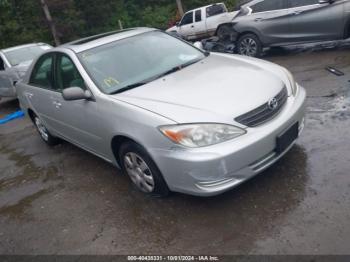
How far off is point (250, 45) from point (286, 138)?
6.46 metres

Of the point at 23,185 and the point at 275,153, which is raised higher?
the point at 275,153

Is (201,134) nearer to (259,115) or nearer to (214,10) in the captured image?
(259,115)

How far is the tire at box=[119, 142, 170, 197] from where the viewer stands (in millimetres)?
3510

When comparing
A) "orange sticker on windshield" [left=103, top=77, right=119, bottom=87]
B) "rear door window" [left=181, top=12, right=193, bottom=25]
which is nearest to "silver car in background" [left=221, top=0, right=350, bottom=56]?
"orange sticker on windshield" [left=103, top=77, right=119, bottom=87]

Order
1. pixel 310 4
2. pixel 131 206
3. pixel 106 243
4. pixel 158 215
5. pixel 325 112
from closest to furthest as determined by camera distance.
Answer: pixel 106 243 < pixel 158 215 < pixel 131 206 < pixel 325 112 < pixel 310 4

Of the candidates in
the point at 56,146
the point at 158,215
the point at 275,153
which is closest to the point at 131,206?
the point at 158,215

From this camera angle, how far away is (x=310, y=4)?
8.44 m

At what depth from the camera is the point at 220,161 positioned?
3.08m

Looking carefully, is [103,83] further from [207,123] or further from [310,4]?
[310,4]

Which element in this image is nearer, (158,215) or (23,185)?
(158,215)

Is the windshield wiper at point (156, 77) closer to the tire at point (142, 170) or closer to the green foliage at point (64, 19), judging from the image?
the tire at point (142, 170)

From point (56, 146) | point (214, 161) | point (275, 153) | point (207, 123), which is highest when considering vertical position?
point (207, 123)

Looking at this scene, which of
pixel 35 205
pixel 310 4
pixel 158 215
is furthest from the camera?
pixel 310 4

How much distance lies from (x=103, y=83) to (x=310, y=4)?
243 inches
